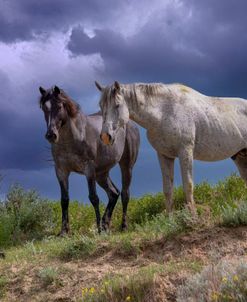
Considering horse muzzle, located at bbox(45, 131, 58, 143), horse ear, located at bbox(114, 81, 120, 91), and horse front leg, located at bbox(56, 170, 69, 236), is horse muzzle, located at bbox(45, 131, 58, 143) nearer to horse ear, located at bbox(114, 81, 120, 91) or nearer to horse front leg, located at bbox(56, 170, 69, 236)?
horse front leg, located at bbox(56, 170, 69, 236)

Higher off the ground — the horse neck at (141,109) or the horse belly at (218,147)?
the horse neck at (141,109)

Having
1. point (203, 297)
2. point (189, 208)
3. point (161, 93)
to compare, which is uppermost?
point (161, 93)

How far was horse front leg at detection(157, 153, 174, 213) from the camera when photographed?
27.7ft

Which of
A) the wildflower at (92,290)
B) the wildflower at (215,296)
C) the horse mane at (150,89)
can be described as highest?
the horse mane at (150,89)

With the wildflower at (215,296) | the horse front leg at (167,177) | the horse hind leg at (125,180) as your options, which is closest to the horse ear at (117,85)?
the horse front leg at (167,177)

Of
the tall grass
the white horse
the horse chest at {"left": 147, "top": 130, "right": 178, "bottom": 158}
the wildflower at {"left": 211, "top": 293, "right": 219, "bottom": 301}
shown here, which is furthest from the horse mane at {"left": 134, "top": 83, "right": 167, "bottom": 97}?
the tall grass

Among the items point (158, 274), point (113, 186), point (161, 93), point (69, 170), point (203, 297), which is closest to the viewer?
point (203, 297)

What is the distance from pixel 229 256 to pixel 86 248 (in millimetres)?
2138

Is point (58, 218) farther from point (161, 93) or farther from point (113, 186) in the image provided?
point (161, 93)

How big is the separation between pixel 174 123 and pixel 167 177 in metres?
0.84

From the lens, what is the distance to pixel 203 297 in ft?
16.4

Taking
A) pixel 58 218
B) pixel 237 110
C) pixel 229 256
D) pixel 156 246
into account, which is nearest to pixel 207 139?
pixel 237 110

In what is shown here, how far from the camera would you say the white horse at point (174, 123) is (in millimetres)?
8078

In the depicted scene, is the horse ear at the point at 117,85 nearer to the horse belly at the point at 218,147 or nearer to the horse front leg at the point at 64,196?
the horse belly at the point at 218,147
